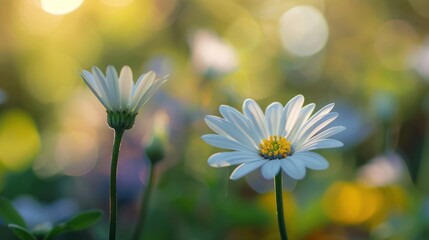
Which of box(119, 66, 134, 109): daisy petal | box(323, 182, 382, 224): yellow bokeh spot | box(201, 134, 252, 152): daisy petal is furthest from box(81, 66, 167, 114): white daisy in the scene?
box(323, 182, 382, 224): yellow bokeh spot

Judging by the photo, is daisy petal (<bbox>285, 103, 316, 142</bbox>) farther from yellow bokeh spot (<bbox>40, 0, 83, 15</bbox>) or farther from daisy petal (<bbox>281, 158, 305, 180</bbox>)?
yellow bokeh spot (<bbox>40, 0, 83, 15</bbox>)

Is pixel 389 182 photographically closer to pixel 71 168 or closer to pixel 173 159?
pixel 173 159

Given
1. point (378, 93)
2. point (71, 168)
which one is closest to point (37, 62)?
point (71, 168)

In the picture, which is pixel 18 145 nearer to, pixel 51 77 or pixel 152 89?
pixel 51 77

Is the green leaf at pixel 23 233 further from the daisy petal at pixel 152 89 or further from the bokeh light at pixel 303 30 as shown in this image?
the bokeh light at pixel 303 30

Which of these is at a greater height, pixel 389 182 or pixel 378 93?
pixel 378 93

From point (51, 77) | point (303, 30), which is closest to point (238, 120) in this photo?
point (51, 77)
